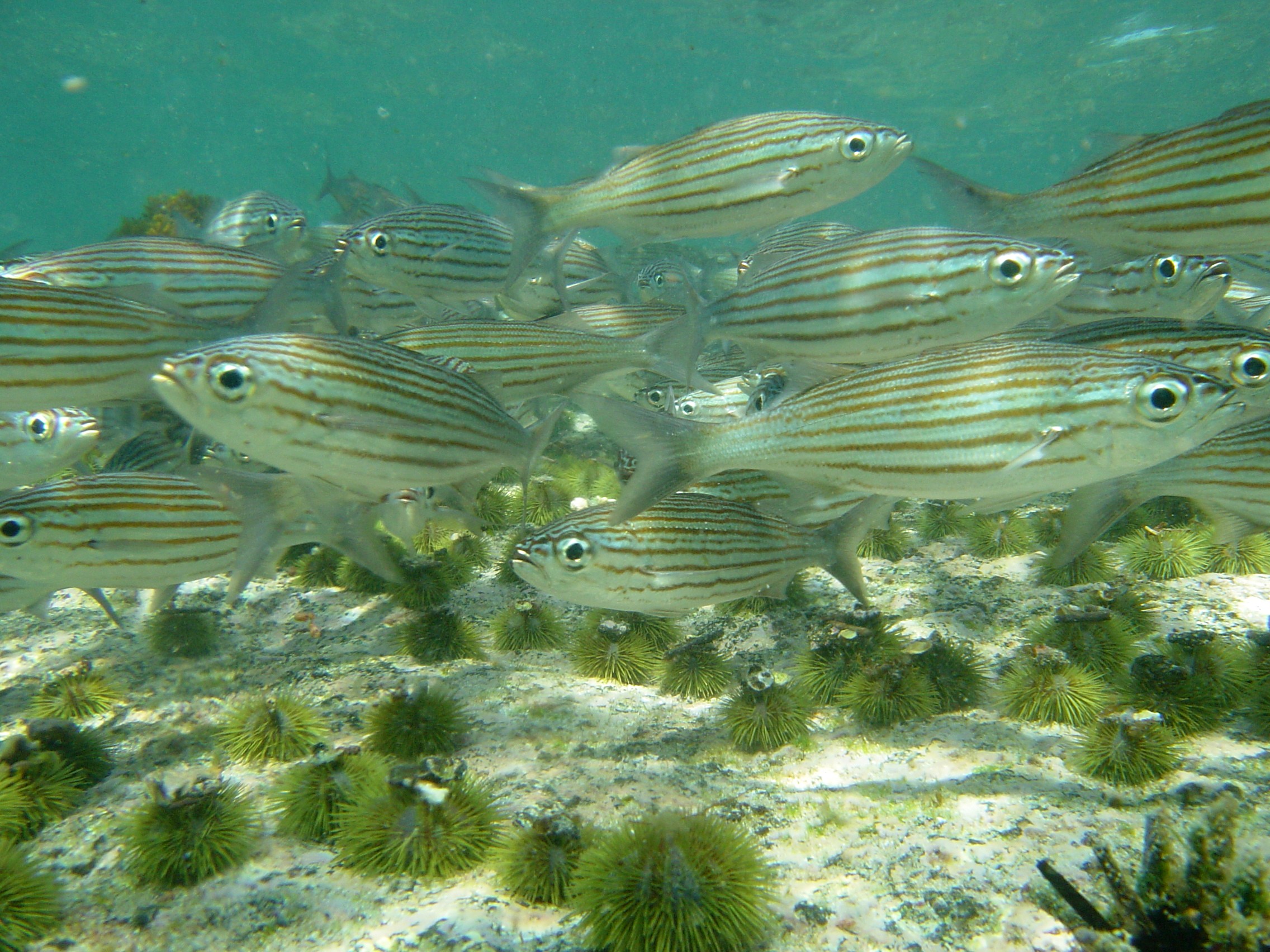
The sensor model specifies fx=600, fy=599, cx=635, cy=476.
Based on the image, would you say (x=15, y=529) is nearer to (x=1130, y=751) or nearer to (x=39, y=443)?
(x=39, y=443)

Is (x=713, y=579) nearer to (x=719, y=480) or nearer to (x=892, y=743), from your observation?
(x=719, y=480)

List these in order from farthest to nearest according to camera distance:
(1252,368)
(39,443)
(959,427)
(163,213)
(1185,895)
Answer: (163,213), (39,443), (1252,368), (959,427), (1185,895)

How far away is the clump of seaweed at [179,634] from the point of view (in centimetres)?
468

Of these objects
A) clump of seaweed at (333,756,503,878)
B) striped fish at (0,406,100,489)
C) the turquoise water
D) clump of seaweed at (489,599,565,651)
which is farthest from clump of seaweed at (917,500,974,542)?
the turquoise water

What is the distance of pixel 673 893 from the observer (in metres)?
2.35

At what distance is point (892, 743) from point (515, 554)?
263 centimetres

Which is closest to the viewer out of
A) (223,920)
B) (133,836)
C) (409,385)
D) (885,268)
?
(223,920)

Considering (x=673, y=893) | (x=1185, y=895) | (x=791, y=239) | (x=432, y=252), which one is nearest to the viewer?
(x=1185, y=895)

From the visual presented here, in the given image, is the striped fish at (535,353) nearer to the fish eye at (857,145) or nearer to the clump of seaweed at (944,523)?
the fish eye at (857,145)

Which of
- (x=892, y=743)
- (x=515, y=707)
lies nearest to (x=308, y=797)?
(x=515, y=707)

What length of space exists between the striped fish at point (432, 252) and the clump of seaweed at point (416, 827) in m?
3.89

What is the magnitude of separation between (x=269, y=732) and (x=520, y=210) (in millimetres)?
3866

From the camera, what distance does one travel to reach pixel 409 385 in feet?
10.0

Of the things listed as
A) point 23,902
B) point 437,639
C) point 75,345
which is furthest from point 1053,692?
point 75,345
